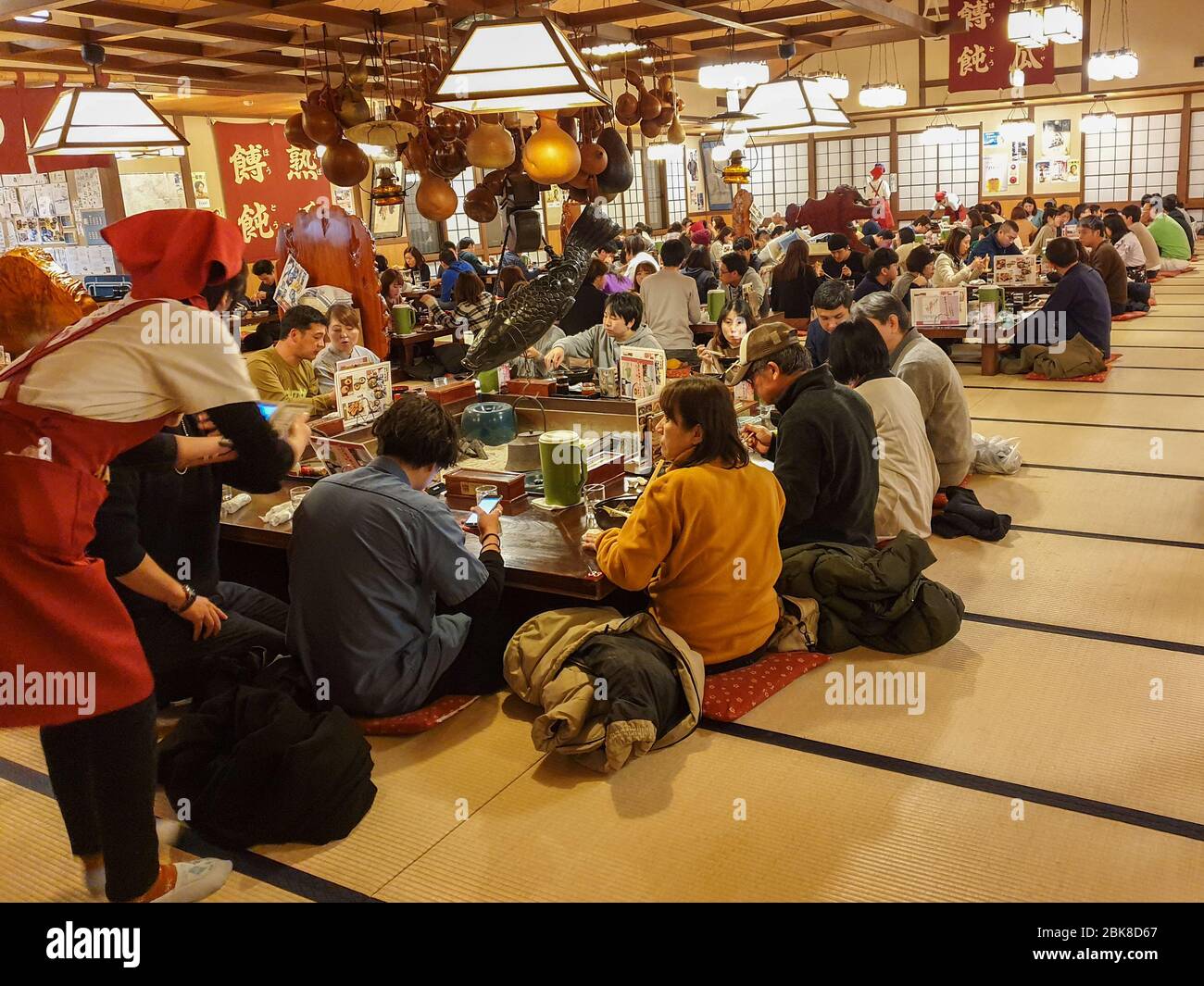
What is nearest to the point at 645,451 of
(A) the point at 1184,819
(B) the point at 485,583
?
(B) the point at 485,583

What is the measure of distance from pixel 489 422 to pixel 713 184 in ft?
53.2

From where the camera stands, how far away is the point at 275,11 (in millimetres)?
5973

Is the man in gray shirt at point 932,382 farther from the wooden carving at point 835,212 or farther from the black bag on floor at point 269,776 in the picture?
the wooden carving at point 835,212

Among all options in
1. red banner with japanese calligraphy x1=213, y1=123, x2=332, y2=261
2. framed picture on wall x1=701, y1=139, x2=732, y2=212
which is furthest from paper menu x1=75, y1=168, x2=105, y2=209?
framed picture on wall x1=701, y1=139, x2=732, y2=212

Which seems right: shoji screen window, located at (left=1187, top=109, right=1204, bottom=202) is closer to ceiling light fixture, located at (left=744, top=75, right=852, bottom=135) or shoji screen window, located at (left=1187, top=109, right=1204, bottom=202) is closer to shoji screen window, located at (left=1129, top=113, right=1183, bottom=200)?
shoji screen window, located at (left=1129, top=113, right=1183, bottom=200)

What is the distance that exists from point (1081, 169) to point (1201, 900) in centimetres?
1730

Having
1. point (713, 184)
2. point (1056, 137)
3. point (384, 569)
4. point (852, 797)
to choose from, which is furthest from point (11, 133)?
point (1056, 137)

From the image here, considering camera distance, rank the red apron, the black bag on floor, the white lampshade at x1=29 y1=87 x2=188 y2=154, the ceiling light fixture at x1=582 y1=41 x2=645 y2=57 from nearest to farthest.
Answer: the red apron → the black bag on floor → the white lampshade at x1=29 y1=87 x2=188 y2=154 → the ceiling light fixture at x1=582 y1=41 x2=645 y2=57

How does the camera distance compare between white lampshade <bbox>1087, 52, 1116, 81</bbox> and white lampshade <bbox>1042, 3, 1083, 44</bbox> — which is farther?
white lampshade <bbox>1087, 52, 1116, 81</bbox>

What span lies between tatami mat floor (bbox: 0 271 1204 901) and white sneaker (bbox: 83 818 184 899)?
0.24ft

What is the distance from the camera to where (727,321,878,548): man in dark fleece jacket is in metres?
3.27

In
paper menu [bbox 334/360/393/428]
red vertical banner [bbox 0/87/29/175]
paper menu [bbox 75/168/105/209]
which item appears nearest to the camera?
paper menu [bbox 334/360/393/428]

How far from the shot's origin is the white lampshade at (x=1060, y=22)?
798cm

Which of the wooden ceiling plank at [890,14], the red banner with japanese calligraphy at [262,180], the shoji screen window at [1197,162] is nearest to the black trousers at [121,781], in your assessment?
the wooden ceiling plank at [890,14]
